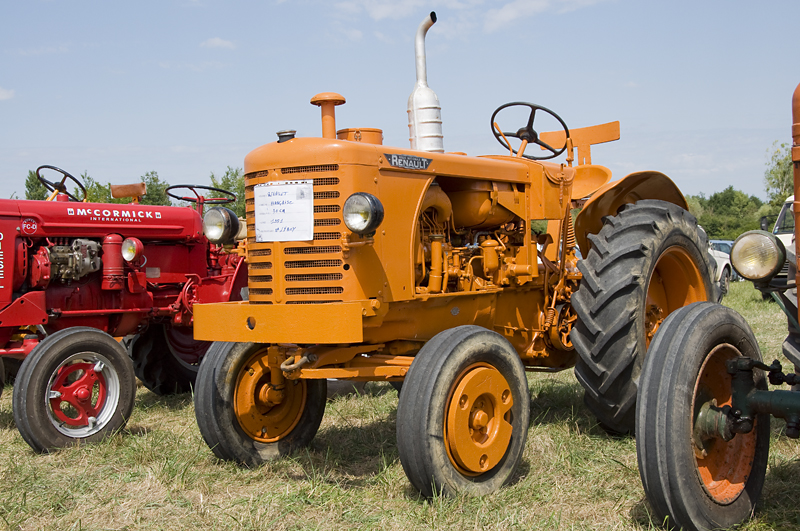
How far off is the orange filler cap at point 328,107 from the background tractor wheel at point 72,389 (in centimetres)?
240

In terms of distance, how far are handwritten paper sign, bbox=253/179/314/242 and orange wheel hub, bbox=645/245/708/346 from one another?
96.3 inches

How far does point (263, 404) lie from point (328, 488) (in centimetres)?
85

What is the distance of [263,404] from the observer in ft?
14.7

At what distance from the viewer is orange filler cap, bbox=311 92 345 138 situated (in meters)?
4.10

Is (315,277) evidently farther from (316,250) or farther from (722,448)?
(722,448)

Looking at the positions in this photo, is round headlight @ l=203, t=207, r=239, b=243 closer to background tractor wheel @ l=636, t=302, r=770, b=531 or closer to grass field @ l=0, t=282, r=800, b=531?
grass field @ l=0, t=282, r=800, b=531

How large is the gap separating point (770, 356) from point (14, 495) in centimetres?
647

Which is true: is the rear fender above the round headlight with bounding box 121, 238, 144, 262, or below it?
above

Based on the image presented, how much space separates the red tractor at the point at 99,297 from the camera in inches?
195

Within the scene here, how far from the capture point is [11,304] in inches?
223

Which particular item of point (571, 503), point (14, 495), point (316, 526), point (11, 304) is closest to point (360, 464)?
point (316, 526)

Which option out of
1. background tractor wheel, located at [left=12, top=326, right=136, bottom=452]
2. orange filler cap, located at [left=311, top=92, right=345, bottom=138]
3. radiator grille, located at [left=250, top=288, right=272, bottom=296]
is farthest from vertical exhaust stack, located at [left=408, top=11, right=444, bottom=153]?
background tractor wheel, located at [left=12, top=326, right=136, bottom=452]

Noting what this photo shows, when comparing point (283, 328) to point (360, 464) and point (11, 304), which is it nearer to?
point (360, 464)

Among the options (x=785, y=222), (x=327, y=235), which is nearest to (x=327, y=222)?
(x=327, y=235)
